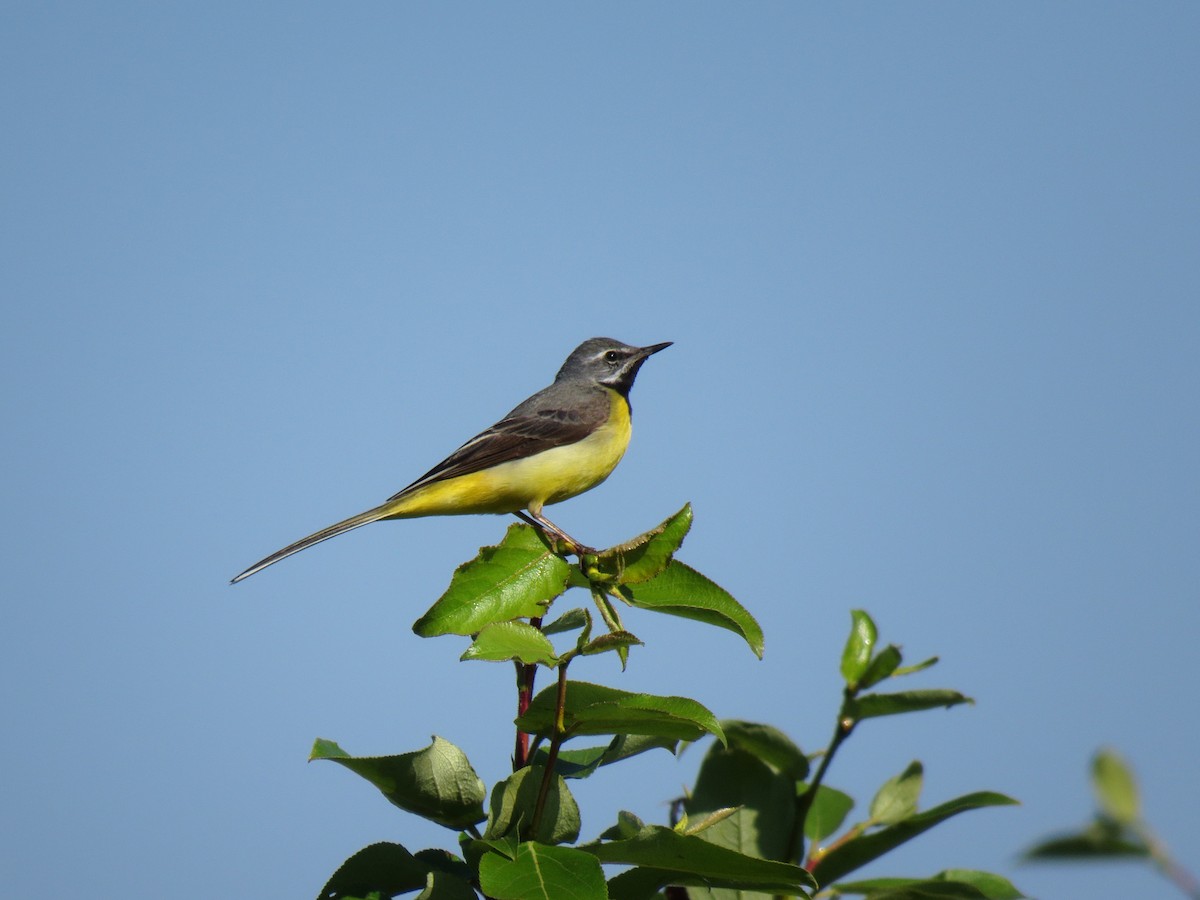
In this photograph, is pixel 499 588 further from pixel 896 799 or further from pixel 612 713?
pixel 896 799

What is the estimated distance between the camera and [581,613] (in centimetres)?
367

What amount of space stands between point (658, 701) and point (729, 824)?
1060 mm

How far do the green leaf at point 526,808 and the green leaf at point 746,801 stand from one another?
88 cm

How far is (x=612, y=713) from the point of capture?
313 centimetres

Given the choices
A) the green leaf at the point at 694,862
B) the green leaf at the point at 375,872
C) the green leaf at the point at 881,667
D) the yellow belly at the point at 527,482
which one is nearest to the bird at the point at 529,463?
the yellow belly at the point at 527,482

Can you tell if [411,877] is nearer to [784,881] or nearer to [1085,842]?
[784,881]

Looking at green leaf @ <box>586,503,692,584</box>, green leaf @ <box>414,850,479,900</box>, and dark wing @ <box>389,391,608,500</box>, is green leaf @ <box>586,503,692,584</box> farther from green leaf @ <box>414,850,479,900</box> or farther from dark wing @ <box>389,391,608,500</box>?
dark wing @ <box>389,391,608,500</box>

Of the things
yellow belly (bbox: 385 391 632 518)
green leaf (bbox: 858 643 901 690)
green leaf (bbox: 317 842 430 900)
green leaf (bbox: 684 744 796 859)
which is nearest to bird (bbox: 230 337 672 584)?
yellow belly (bbox: 385 391 632 518)

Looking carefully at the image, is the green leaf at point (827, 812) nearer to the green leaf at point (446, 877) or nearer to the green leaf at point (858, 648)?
the green leaf at point (858, 648)

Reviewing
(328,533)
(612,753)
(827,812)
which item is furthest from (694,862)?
(328,533)

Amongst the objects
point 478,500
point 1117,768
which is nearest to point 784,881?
point 1117,768

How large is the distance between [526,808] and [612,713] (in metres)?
0.36

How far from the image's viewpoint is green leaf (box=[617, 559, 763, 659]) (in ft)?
11.0

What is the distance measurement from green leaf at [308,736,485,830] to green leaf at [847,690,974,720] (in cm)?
128
